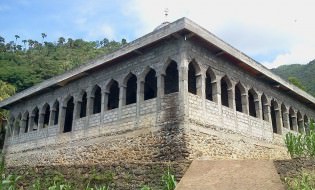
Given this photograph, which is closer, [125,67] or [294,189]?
[294,189]

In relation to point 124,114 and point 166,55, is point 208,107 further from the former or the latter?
point 124,114

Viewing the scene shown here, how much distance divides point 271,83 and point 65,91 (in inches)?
367

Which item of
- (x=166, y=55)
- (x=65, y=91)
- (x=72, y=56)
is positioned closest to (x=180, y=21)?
(x=166, y=55)

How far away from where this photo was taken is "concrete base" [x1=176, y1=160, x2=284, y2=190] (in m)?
7.66

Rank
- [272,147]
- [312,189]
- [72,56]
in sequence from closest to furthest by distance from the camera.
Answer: [312,189], [272,147], [72,56]

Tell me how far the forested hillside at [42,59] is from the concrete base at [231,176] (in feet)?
52.3

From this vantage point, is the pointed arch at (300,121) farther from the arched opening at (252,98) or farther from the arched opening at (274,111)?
the arched opening at (252,98)

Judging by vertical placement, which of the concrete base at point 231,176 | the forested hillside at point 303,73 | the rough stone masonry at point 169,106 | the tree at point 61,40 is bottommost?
the concrete base at point 231,176

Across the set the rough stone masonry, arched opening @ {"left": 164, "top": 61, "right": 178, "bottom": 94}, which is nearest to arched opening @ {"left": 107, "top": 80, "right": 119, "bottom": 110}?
the rough stone masonry

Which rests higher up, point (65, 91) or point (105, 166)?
point (65, 91)

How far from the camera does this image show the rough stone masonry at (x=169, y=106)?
1212 cm

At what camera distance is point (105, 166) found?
948cm

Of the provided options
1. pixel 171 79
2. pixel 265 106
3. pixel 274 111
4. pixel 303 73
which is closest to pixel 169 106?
pixel 171 79

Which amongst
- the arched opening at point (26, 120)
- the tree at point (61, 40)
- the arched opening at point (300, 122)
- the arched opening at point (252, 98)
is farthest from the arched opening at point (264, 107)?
the tree at point (61, 40)
